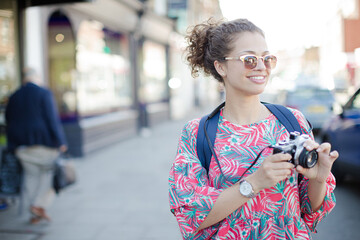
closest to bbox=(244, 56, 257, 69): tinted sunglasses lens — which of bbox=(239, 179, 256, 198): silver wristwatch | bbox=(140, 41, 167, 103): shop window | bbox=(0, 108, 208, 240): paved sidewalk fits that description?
Result: bbox=(239, 179, 256, 198): silver wristwatch

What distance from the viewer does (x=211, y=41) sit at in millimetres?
1871

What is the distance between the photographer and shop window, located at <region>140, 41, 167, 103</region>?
1556 cm

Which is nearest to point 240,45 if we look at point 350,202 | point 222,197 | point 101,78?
point 222,197

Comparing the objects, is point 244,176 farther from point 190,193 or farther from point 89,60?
point 89,60

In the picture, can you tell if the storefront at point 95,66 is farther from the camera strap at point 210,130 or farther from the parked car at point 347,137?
the camera strap at point 210,130

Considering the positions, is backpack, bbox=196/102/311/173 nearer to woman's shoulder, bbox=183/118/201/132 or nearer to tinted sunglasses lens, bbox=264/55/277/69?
woman's shoulder, bbox=183/118/201/132

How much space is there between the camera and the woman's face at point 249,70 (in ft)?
5.69

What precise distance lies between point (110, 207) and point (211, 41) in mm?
4295

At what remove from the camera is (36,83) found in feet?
17.5

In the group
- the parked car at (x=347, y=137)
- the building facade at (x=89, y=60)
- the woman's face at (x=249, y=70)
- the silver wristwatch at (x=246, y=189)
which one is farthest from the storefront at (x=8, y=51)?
the silver wristwatch at (x=246, y=189)

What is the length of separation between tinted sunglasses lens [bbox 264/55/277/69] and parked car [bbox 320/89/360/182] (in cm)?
444

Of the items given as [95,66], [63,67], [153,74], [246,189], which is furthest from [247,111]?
[153,74]

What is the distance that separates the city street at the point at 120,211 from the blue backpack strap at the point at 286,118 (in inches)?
118

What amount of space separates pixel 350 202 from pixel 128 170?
4.15 m
